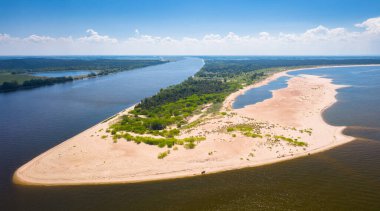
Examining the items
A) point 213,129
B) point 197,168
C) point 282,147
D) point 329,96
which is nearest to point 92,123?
point 213,129

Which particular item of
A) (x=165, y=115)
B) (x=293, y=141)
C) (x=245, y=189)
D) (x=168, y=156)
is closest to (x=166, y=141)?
(x=168, y=156)

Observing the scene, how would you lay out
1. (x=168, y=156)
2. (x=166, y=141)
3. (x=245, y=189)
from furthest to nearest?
(x=166, y=141), (x=168, y=156), (x=245, y=189)

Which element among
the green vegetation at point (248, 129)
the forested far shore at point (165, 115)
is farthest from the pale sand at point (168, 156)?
the forested far shore at point (165, 115)

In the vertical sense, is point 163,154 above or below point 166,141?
below

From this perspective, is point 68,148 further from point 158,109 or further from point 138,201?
point 158,109

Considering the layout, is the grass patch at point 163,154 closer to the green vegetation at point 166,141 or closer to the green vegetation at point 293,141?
the green vegetation at point 166,141

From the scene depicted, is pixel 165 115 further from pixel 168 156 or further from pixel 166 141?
pixel 168 156

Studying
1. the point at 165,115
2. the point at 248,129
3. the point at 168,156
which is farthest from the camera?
the point at 165,115

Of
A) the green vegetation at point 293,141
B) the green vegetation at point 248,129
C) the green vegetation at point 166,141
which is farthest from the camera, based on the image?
the green vegetation at point 248,129

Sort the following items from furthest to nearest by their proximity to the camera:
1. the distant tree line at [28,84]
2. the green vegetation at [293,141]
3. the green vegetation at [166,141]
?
the distant tree line at [28,84], the green vegetation at [293,141], the green vegetation at [166,141]
